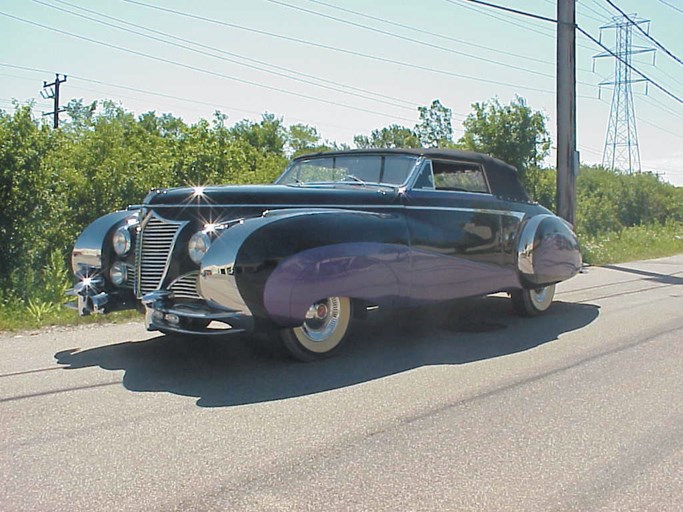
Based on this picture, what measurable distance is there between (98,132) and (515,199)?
23.0ft

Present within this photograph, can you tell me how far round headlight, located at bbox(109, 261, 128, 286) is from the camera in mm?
5723

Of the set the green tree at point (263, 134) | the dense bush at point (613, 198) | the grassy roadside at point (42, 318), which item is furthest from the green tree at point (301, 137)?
the grassy roadside at point (42, 318)

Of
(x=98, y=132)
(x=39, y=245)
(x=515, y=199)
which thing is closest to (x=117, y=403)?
(x=515, y=199)

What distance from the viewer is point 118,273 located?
5754 mm

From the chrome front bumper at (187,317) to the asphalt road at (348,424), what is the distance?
0.35 meters

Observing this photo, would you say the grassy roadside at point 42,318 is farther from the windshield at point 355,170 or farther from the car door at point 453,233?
→ the car door at point 453,233

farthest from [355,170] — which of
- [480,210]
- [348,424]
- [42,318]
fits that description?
[42,318]

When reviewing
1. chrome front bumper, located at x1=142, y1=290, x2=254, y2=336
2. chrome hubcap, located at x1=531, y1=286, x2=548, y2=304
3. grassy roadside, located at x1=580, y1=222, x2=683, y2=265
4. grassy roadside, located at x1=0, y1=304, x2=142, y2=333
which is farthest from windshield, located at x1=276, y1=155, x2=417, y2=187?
grassy roadside, located at x1=580, y1=222, x2=683, y2=265

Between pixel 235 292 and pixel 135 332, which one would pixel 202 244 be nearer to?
pixel 235 292

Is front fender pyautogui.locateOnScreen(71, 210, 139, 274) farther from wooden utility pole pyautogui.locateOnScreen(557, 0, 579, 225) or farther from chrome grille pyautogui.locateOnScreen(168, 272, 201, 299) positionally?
wooden utility pole pyautogui.locateOnScreen(557, 0, 579, 225)

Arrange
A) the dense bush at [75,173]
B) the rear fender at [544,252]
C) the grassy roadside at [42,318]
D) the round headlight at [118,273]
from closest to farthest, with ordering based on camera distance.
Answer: the round headlight at [118,273]
the grassy roadside at [42,318]
the rear fender at [544,252]
the dense bush at [75,173]

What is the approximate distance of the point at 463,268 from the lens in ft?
21.0

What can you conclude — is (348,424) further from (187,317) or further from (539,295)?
(539,295)

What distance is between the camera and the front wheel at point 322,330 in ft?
17.1
